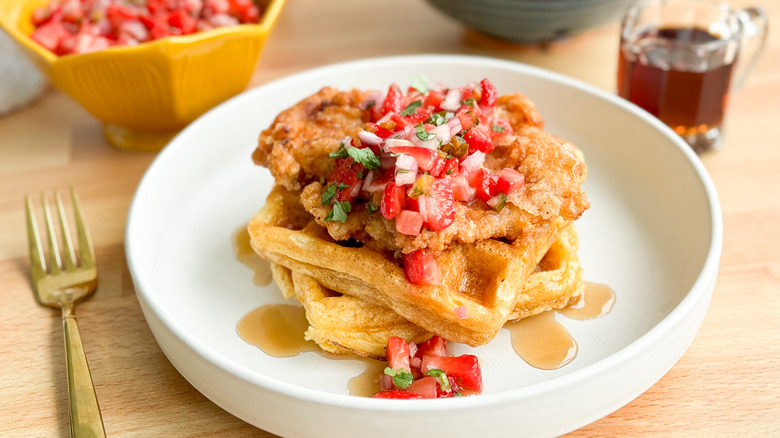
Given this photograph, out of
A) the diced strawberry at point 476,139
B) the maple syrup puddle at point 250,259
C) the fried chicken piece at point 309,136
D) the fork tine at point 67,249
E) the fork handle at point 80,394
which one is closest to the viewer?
the fork handle at point 80,394

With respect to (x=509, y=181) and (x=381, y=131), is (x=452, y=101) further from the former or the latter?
(x=509, y=181)

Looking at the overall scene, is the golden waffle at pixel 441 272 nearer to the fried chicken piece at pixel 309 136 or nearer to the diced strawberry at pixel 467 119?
the fried chicken piece at pixel 309 136

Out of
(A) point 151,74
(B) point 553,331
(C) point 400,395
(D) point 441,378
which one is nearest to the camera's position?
(C) point 400,395

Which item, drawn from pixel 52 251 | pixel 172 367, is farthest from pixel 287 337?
pixel 52 251

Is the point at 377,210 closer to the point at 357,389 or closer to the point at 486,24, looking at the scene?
the point at 357,389

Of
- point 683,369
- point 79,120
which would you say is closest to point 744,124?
point 683,369

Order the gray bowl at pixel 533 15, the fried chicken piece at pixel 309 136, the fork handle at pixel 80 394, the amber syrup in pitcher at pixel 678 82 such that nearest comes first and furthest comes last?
the fork handle at pixel 80 394 < the fried chicken piece at pixel 309 136 < the amber syrup in pitcher at pixel 678 82 < the gray bowl at pixel 533 15

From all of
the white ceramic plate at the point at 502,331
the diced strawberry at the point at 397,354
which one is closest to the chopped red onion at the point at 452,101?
the white ceramic plate at the point at 502,331
